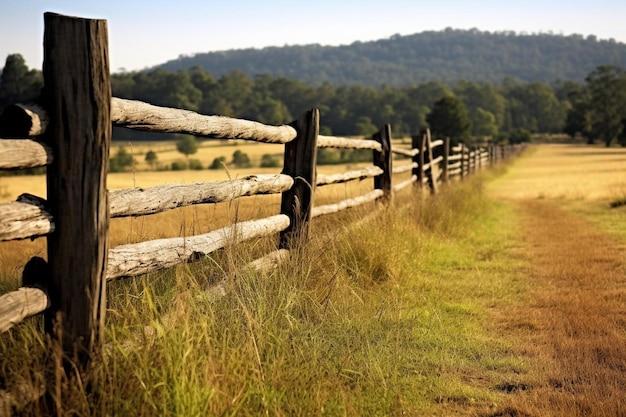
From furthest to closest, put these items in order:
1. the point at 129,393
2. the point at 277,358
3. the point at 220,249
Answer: the point at 220,249 < the point at 277,358 < the point at 129,393

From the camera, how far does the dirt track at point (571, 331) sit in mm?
3695

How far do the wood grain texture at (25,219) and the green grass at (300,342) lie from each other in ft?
1.50

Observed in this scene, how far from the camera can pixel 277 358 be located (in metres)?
3.42

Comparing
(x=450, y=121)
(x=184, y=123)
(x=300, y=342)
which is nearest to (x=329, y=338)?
(x=300, y=342)

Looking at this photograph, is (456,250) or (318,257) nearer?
(318,257)

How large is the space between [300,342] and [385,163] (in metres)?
6.16

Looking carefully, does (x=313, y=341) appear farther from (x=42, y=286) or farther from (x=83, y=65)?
(x=83, y=65)

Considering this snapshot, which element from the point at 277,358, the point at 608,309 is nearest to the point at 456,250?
the point at 608,309

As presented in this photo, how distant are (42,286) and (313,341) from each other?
1.39 m

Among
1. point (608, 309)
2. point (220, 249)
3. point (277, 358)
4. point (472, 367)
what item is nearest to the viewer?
point (277, 358)

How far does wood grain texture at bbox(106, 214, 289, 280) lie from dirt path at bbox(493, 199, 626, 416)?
73.5 inches

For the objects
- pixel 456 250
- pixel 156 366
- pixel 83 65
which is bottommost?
Result: pixel 456 250

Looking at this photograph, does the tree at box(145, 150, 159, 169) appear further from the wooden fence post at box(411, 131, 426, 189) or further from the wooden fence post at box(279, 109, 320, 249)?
the wooden fence post at box(279, 109, 320, 249)

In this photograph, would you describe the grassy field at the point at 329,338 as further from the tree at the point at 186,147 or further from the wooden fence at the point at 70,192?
the tree at the point at 186,147
